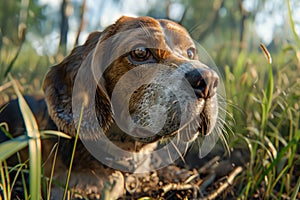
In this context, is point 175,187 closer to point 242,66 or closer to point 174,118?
point 174,118

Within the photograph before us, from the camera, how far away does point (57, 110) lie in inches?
99.6

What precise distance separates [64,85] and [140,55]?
0.53 metres

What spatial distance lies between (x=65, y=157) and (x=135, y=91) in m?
0.55

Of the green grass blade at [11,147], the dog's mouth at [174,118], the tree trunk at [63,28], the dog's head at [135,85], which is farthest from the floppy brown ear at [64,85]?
the tree trunk at [63,28]

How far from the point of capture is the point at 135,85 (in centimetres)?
244

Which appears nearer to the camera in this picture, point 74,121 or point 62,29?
point 74,121

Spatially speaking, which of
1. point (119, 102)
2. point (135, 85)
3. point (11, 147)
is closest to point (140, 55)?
point (135, 85)

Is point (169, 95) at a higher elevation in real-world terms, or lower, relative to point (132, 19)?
lower

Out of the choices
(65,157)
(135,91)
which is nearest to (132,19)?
(135,91)

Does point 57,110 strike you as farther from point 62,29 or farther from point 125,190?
point 62,29

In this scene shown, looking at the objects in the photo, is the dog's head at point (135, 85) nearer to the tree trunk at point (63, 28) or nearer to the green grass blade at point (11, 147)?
the green grass blade at point (11, 147)

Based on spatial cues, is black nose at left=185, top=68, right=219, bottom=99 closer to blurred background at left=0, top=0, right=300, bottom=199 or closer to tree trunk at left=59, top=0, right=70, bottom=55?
blurred background at left=0, top=0, right=300, bottom=199

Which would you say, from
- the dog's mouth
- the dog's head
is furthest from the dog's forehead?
the dog's mouth

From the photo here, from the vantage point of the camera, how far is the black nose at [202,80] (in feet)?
6.74
